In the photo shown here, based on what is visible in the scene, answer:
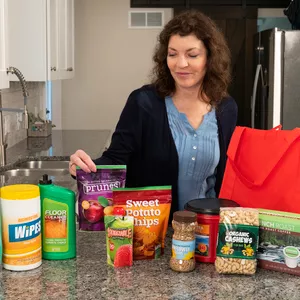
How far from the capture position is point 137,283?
4.22ft

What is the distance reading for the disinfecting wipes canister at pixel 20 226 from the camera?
133 cm

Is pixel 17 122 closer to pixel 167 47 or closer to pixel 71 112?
pixel 71 112

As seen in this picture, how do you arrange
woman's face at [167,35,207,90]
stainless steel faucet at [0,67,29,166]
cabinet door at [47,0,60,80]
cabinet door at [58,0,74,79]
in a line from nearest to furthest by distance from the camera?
1. woman's face at [167,35,207,90]
2. stainless steel faucet at [0,67,29,166]
3. cabinet door at [47,0,60,80]
4. cabinet door at [58,0,74,79]

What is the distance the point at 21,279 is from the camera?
131cm

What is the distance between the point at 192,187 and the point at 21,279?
0.89 m

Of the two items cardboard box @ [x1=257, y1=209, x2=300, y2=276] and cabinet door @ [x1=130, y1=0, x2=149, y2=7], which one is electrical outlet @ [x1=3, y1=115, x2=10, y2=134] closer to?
cabinet door @ [x1=130, y1=0, x2=149, y2=7]

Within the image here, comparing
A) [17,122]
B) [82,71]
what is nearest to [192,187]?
[17,122]

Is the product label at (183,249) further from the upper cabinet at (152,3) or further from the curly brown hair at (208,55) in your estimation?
the upper cabinet at (152,3)

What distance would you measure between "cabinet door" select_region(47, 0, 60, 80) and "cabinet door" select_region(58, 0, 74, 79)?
4.8 inches

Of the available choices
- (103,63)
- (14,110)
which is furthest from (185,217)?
(103,63)

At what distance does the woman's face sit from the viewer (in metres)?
1.92

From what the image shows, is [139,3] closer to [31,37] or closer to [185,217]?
[31,37]

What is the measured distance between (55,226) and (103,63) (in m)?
4.18

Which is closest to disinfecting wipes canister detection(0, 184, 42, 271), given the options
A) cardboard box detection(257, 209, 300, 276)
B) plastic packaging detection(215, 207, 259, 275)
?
plastic packaging detection(215, 207, 259, 275)
